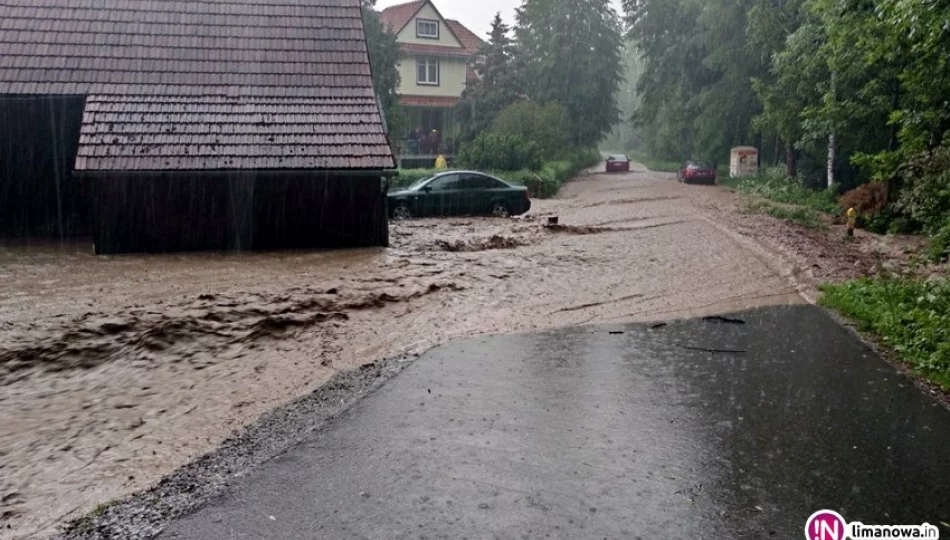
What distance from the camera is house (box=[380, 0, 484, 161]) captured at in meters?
47.6

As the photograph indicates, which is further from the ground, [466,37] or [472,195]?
[466,37]

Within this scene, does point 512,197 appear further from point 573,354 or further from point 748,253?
point 573,354

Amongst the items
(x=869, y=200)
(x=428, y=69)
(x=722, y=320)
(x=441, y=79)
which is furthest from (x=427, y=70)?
(x=722, y=320)

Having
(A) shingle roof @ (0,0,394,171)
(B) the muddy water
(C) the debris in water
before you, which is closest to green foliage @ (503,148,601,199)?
(B) the muddy water

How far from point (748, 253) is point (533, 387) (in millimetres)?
9494

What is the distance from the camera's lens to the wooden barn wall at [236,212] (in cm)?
1447

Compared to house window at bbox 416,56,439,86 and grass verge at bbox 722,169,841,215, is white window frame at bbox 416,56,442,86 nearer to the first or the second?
house window at bbox 416,56,439,86

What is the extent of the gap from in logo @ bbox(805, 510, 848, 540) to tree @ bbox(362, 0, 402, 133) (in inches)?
1381

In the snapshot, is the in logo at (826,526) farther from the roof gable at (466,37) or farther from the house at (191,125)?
the roof gable at (466,37)

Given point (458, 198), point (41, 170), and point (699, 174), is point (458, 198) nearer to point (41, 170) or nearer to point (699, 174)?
point (41, 170)

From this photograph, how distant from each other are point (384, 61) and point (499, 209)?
63.6ft

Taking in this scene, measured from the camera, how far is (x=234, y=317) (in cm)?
974

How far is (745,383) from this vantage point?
7422mm

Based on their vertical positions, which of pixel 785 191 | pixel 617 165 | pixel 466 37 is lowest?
pixel 785 191
